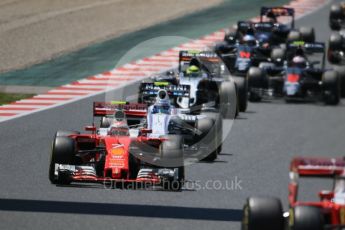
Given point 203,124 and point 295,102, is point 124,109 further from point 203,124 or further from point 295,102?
point 295,102

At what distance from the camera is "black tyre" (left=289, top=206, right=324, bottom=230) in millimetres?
14328

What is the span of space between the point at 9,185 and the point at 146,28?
2504 cm

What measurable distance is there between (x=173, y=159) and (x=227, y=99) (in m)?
8.39

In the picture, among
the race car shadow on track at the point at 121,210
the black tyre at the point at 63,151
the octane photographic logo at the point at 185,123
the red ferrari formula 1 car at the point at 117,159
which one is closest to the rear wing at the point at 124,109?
the octane photographic logo at the point at 185,123

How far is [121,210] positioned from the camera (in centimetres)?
1862

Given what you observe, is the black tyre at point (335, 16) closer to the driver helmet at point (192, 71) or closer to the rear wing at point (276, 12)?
the rear wing at point (276, 12)

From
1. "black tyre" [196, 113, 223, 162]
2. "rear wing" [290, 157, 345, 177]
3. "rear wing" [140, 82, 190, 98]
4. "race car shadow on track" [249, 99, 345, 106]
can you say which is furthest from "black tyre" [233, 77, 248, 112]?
"rear wing" [290, 157, 345, 177]

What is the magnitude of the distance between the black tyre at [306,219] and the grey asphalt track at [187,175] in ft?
10.8

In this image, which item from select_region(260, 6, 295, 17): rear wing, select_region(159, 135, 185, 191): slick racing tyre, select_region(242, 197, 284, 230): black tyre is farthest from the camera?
select_region(260, 6, 295, 17): rear wing

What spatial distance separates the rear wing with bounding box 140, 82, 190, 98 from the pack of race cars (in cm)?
2

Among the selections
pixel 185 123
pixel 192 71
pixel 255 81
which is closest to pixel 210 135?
pixel 185 123

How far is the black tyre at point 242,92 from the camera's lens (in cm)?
2947

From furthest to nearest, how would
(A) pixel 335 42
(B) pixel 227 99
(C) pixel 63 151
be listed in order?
(A) pixel 335 42
(B) pixel 227 99
(C) pixel 63 151

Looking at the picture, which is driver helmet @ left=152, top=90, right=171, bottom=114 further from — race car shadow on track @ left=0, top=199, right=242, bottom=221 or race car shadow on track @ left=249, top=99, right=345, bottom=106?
race car shadow on track @ left=249, top=99, right=345, bottom=106
